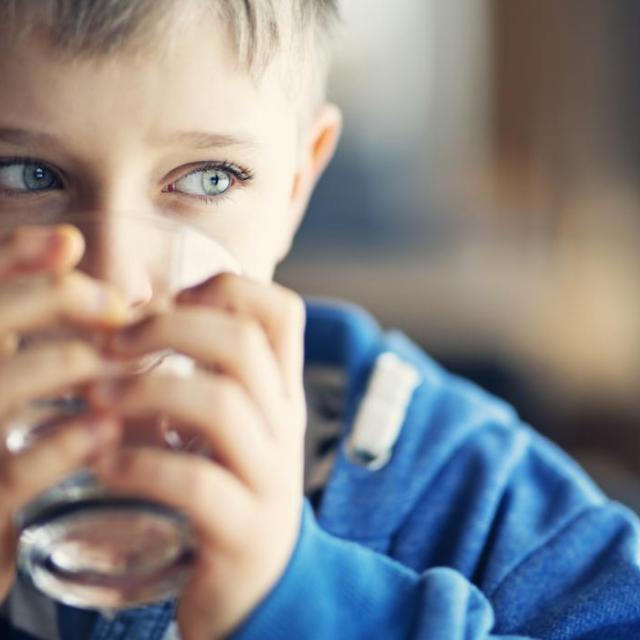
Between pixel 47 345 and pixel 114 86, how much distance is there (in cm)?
21

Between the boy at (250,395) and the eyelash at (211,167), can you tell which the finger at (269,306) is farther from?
the eyelash at (211,167)

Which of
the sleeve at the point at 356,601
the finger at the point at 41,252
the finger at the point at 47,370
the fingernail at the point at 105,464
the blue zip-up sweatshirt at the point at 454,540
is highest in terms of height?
the finger at the point at 41,252

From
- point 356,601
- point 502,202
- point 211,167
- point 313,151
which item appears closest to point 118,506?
point 356,601

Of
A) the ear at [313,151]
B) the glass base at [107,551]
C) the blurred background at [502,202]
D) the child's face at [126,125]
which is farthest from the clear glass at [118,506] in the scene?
the blurred background at [502,202]

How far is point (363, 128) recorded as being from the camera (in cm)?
278

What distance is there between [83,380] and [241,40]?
0.29 metres

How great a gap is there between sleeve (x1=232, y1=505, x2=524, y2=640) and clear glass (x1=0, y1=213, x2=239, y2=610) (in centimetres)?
6

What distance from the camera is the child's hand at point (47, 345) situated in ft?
1.68

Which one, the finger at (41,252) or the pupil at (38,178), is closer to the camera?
the finger at (41,252)

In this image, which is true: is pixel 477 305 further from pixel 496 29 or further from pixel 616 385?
pixel 496 29

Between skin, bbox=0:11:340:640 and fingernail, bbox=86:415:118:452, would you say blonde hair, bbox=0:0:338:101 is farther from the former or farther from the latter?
fingernail, bbox=86:415:118:452

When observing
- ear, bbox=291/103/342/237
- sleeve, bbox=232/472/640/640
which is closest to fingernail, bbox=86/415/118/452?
sleeve, bbox=232/472/640/640

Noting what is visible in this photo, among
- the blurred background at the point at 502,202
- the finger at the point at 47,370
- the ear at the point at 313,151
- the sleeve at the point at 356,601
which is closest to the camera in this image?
the finger at the point at 47,370

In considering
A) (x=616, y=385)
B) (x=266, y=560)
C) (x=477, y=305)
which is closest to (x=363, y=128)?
(x=477, y=305)
